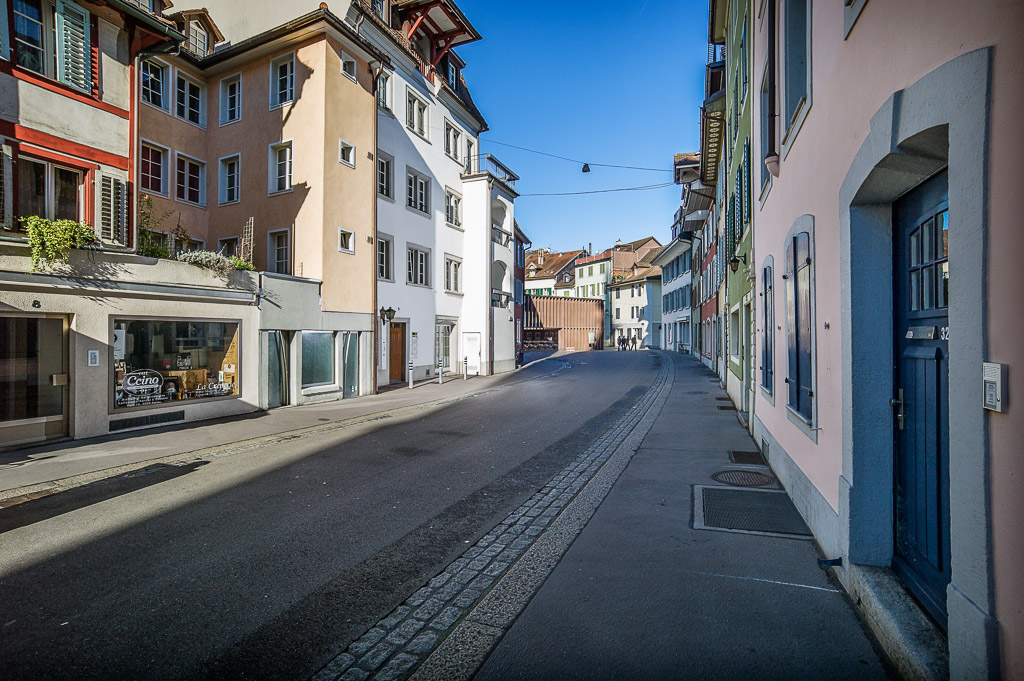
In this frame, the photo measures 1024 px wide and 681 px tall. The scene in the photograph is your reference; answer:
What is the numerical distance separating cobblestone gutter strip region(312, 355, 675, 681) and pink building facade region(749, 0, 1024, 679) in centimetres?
216

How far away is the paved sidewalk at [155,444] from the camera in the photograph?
766 centimetres

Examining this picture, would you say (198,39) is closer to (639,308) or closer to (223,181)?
(223,181)

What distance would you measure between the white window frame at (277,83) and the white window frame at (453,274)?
869 cm

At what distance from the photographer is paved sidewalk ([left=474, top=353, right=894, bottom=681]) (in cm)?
304

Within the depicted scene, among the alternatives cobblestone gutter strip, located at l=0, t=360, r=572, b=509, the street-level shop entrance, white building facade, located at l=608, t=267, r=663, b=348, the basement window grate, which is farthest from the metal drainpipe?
white building facade, located at l=608, t=267, r=663, b=348

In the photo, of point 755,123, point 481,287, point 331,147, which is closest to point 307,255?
point 331,147

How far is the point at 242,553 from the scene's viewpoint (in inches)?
187

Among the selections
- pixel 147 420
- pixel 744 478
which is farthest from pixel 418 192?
pixel 744 478

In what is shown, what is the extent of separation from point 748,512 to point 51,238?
11564mm

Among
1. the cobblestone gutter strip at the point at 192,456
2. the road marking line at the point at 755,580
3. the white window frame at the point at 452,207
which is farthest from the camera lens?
the white window frame at the point at 452,207

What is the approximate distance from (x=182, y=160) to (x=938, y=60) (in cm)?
2095

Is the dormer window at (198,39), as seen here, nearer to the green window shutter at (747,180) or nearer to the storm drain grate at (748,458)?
the green window shutter at (747,180)

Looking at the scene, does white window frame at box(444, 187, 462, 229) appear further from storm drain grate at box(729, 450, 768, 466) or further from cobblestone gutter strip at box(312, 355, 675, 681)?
cobblestone gutter strip at box(312, 355, 675, 681)

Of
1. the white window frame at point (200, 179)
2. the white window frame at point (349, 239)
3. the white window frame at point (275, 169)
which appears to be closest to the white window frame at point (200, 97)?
the white window frame at point (200, 179)
